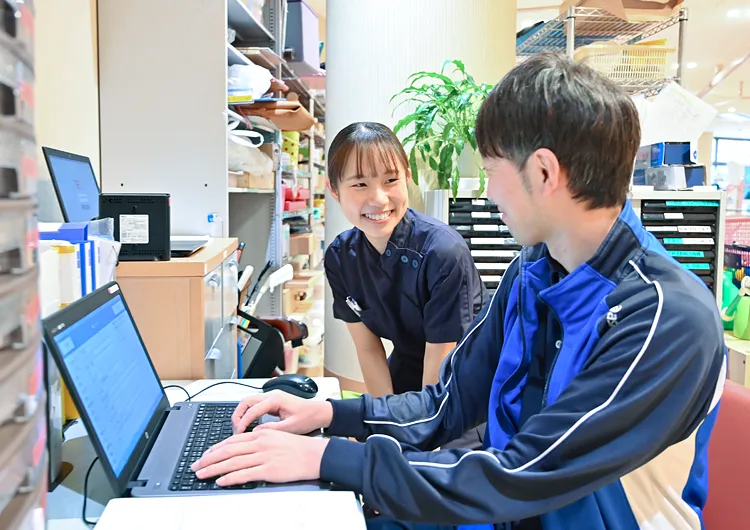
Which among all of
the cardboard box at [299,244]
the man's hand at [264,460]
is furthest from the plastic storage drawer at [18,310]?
the cardboard box at [299,244]

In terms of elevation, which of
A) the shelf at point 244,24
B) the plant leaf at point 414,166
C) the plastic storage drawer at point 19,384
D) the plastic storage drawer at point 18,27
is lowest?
the plastic storage drawer at point 19,384

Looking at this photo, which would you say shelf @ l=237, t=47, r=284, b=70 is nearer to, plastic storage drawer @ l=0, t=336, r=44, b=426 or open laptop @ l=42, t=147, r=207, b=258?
open laptop @ l=42, t=147, r=207, b=258

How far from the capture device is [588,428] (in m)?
0.68

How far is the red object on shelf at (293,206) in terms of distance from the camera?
3.06 meters

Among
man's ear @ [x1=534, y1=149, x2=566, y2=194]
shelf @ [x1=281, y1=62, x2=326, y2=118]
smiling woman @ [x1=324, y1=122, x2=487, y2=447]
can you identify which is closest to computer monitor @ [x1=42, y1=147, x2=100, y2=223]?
smiling woman @ [x1=324, y1=122, x2=487, y2=447]

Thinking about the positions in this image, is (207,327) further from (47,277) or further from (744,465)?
(744,465)

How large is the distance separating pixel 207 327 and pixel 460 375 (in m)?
0.68

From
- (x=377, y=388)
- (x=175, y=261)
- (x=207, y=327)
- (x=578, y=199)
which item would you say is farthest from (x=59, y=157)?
(x=578, y=199)

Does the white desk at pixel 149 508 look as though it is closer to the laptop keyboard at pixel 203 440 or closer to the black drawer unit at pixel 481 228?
the laptop keyboard at pixel 203 440

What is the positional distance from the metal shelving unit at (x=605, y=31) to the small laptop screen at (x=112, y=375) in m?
2.15

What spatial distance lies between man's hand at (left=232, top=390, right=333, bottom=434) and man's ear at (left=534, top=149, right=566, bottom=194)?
1.69 ft

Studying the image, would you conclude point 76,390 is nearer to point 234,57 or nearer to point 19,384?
point 19,384

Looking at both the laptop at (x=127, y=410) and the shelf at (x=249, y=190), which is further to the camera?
the shelf at (x=249, y=190)

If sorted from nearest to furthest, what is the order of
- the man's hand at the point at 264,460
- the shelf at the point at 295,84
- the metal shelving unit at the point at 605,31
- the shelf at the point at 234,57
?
1. the man's hand at the point at 264,460
2. the shelf at the point at 234,57
3. the metal shelving unit at the point at 605,31
4. the shelf at the point at 295,84
